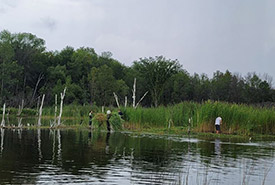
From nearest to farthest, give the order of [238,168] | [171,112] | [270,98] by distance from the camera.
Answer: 1. [238,168]
2. [171,112]
3. [270,98]

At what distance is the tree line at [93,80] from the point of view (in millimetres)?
73875

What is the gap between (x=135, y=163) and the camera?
1772 cm

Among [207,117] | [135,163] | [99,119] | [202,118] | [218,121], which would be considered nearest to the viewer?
[135,163]

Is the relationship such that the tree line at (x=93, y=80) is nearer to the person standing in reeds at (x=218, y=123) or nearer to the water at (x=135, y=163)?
the person standing in reeds at (x=218, y=123)

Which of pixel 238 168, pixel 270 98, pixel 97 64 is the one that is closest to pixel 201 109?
pixel 238 168

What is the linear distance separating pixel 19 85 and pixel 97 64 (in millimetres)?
19229

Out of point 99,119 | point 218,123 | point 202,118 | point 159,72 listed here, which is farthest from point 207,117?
point 159,72

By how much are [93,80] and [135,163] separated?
59.7 metres

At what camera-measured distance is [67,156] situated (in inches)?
755

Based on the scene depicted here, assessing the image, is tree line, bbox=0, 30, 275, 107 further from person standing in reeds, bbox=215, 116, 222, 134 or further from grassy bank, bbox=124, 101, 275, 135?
person standing in reeds, bbox=215, 116, 222, 134

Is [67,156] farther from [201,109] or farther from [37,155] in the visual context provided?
[201,109]

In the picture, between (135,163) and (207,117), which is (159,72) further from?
(135,163)

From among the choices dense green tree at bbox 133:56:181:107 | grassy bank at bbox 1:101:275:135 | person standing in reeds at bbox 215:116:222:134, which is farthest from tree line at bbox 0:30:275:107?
person standing in reeds at bbox 215:116:222:134

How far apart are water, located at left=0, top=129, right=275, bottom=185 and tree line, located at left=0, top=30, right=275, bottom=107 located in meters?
44.6
